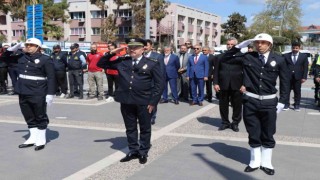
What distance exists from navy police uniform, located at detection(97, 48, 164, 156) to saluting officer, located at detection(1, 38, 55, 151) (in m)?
1.29

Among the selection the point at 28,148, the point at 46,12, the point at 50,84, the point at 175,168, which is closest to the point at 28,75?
the point at 50,84

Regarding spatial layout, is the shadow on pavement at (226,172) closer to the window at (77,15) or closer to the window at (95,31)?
the window at (95,31)

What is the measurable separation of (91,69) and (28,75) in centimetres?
631

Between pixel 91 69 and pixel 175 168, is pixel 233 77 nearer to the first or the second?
pixel 175 168

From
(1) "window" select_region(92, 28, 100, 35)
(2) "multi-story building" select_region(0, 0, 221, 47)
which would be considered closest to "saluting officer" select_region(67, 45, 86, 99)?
(2) "multi-story building" select_region(0, 0, 221, 47)

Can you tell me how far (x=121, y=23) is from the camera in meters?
53.7

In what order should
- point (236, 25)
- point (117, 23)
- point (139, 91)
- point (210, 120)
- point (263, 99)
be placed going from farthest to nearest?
point (236, 25), point (117, 23), point (210, 120), point (139, 91), point (263, 99)

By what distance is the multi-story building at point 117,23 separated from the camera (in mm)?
54031

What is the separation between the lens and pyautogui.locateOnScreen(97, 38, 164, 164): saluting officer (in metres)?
5.36

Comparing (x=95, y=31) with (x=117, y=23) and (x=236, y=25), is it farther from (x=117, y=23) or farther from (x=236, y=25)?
(x=236, y=25)

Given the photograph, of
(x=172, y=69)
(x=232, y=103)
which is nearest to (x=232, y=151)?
(x=232, y=103)

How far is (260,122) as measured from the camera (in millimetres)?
5148

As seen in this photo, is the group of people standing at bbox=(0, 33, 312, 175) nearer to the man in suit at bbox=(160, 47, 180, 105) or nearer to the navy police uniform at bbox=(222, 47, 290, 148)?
the navy police uniform at bbox=(222, 47, 290, 148)

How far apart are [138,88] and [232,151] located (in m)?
2.03
